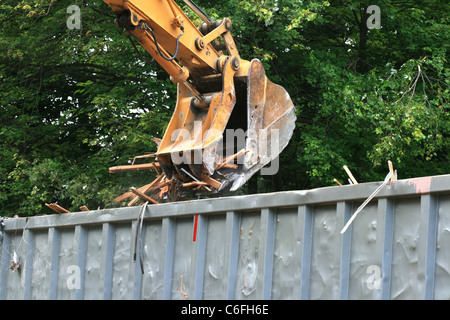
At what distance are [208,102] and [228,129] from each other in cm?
52

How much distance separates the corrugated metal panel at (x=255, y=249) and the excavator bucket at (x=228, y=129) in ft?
6.09

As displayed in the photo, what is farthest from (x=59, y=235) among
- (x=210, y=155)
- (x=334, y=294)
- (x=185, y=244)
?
(x=334, y=294)

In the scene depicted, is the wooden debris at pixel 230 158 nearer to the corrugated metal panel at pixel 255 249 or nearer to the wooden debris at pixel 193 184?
the wooden debris at pixel 193 184

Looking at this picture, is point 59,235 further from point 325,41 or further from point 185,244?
point 325,41

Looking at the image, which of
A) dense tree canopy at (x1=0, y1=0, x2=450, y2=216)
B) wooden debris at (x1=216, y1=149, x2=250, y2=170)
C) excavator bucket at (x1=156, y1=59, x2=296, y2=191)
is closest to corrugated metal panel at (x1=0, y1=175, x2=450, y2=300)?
excavator bucket at (x1=156, y1=59, x2=296, y2=191)

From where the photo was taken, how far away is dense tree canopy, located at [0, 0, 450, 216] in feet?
38.2

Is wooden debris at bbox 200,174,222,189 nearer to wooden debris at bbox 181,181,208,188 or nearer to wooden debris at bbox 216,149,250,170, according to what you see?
wooden debris at bbox 181,181,208,188

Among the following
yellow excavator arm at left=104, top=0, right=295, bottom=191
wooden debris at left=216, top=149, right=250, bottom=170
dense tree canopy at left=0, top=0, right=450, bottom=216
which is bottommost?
wooden debris at left=216, top=149, right=250, bottom=170

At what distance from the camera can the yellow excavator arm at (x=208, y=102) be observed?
22.3ft

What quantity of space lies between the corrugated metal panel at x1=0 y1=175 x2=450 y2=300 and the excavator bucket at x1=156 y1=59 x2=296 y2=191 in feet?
6.09

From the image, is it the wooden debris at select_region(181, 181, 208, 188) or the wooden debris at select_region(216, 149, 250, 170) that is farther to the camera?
the wooden debris at select_region(216, 149, 250, 170)

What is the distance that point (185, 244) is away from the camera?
4.50 meters

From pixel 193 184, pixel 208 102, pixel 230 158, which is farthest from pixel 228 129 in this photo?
pixel 193 184

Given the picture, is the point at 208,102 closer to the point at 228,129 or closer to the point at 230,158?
the point at 228,129
